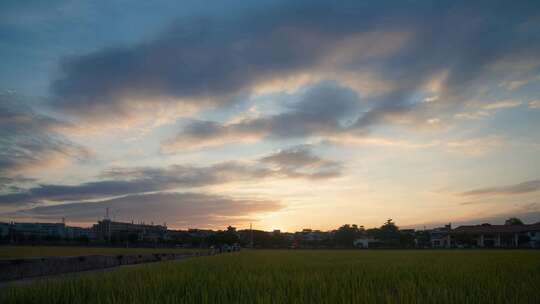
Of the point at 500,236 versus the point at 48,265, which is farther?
the point at 500,236

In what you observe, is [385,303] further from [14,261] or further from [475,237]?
[475,237]

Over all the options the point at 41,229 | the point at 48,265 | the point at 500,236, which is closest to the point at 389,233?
the point at 500,236

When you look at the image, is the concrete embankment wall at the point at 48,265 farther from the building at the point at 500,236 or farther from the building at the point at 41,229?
the building at the point at 41,229

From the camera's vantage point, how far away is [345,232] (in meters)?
102

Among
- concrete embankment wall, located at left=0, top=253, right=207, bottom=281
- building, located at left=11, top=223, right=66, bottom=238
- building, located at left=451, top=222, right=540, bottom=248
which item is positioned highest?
concrete embankment wall, located at left=0, top=253, right=207, bottom=281

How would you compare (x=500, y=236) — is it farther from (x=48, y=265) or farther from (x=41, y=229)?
(x=41, y=229)

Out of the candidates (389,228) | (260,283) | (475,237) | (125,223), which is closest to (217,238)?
(389,228)

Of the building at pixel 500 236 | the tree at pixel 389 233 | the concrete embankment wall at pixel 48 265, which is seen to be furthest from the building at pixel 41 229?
the concrete embankment wall at pixel 48 265

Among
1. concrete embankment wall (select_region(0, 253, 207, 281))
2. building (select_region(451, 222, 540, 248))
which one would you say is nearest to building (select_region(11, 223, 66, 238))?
building (select_region(451, 222, 540, 248))

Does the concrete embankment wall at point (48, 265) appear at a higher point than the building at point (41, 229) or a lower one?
higher

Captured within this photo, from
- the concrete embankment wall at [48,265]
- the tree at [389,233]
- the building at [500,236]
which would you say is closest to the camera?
the concrete embankment wall at [48,265]

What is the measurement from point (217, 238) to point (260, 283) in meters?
94.9

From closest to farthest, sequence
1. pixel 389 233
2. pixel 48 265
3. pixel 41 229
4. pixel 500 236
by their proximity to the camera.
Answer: pixel 48 265 → pixel 500 236 → pixel 389 233 → pixel 41 229

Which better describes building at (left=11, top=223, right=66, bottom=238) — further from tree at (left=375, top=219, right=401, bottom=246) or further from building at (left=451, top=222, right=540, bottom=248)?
building at (left=451, top=222, right=540, bottom=248)
